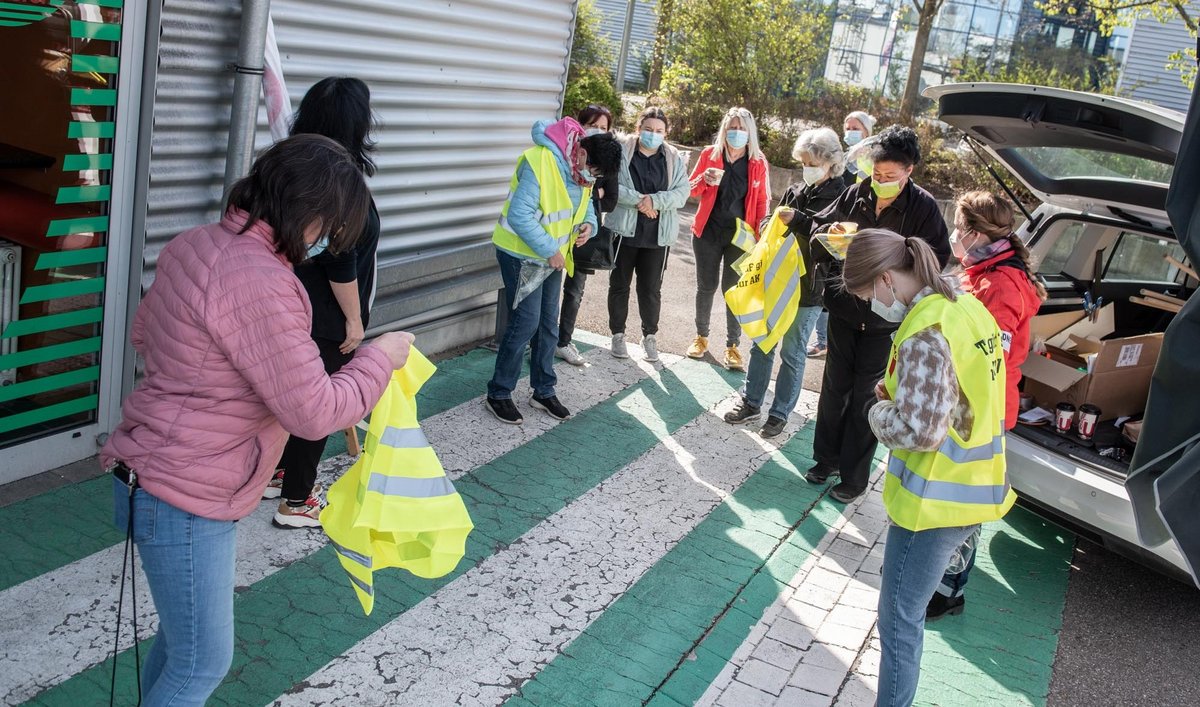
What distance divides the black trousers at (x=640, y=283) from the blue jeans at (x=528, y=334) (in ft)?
3.80

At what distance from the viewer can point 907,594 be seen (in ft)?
11.6

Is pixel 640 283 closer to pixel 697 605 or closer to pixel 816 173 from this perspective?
pixel 816 173

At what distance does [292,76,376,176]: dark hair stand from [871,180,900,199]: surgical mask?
108 inches

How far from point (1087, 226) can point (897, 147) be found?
6.43 feet

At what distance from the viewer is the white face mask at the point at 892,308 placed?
358cm

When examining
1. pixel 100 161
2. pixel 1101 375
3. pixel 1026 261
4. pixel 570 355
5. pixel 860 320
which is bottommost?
pixel 570 355

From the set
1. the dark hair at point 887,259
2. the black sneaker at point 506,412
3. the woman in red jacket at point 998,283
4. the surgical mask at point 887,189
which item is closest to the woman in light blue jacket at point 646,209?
the black sneaker at point 506,412

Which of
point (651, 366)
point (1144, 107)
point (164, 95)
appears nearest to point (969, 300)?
point (1144, 107)

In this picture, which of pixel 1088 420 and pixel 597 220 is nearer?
pixel 1088 420

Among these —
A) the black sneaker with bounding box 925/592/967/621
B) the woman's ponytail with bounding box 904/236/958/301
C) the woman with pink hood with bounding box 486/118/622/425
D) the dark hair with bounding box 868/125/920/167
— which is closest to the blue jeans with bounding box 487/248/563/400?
the woman with pink hood with bounding box 486/118/622/425

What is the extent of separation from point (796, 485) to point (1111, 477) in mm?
1733

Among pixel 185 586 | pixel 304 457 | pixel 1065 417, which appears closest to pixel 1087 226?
pixel 1065 417

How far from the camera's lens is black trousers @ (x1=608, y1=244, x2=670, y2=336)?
25.4ft

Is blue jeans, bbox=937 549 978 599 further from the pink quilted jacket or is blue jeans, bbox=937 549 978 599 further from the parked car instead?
the pink quilted jacket
